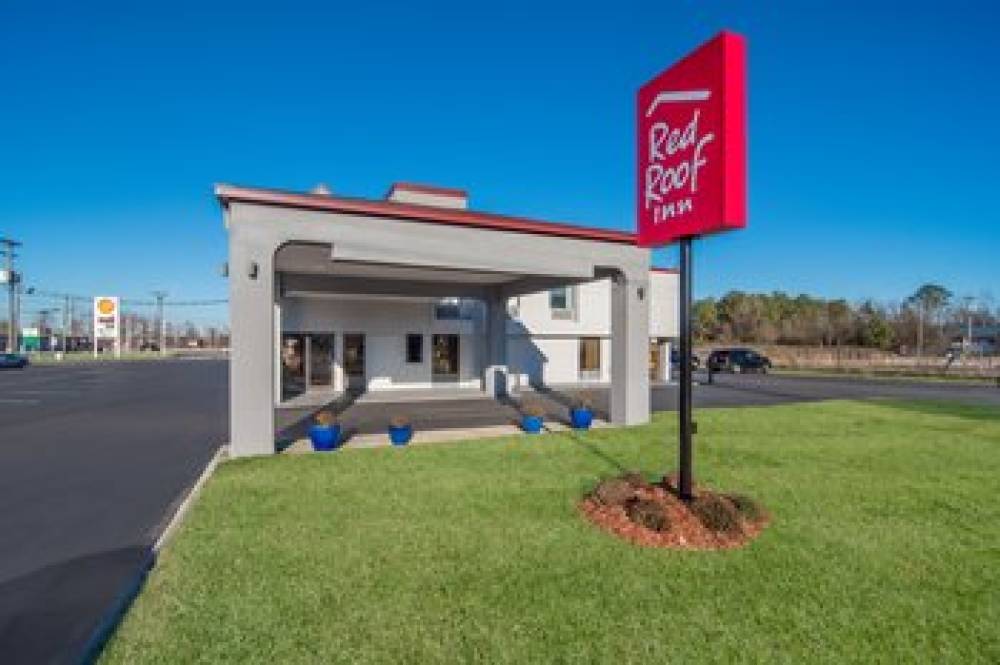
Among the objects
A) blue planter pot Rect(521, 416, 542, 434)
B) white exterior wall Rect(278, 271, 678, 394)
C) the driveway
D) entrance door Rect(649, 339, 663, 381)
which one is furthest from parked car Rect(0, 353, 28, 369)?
blue planter pot Rect(521, 416, 542, 434)

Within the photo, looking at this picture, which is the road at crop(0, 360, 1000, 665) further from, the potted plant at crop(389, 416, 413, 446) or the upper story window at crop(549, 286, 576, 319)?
the upper story window at crop(549, 286, 576, 319)

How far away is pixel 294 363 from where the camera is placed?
71.1 ft

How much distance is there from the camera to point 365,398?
1977 centimetres

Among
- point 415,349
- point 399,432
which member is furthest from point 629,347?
point 415,349

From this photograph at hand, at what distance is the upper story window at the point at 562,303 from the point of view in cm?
2530

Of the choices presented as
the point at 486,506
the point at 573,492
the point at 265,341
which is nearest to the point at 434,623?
the point at 486,506

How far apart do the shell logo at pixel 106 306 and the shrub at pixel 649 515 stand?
2895 inches

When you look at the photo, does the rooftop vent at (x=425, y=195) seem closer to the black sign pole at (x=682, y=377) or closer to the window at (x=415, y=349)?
the window at (x=415, y=349)

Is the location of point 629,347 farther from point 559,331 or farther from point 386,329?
point 559,331

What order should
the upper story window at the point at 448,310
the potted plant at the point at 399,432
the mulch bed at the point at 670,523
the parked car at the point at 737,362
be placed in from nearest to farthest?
the mulch bed at the point at 670,523 → the potted plant at the point at 399,432 → the upper story window at the point at 448,310 → the parked car at the point at 737,362

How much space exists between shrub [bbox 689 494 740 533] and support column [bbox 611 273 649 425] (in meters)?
6.86

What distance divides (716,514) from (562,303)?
20090 mm

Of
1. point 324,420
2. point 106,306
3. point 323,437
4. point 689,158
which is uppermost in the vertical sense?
point 106,306

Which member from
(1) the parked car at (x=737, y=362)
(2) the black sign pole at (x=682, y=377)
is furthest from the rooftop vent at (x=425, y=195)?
(1) the parked car at (x=737, y=362)
